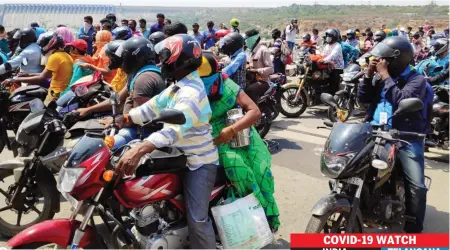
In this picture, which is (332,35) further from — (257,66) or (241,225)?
(241,225)

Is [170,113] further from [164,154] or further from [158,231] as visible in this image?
[158,231]

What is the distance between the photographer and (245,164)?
11.4 ft

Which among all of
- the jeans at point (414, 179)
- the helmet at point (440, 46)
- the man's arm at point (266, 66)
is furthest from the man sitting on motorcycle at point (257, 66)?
the jeans at point (414, 179)

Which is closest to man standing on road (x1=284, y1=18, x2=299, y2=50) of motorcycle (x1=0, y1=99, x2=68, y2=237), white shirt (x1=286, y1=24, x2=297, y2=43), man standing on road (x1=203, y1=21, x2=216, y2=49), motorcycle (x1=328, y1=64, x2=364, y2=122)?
white shirt (x1=286, y1=24, x2=297, y2=43)

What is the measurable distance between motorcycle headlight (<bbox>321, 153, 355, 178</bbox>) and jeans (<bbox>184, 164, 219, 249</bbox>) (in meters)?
0.90

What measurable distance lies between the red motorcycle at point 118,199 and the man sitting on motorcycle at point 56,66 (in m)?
3.18

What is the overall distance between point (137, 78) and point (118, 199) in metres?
1.43

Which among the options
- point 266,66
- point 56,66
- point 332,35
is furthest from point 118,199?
Answer: point 332,35

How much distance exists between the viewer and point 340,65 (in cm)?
991

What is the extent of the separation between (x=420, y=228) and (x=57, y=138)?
3.26 m

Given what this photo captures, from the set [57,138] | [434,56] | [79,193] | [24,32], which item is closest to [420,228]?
[79,193]

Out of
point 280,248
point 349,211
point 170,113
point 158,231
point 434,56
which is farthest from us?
point 434,56

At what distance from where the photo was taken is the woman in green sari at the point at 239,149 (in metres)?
3.39

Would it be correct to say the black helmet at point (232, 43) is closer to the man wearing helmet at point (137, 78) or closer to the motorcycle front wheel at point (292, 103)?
the man wearing helmet at point (137, 78)
